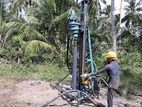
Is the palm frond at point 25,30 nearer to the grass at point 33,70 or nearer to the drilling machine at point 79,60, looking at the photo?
the grass at point 33,70

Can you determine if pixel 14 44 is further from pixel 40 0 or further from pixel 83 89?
pixel 83 89

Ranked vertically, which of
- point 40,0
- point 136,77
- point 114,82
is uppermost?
point 40,0

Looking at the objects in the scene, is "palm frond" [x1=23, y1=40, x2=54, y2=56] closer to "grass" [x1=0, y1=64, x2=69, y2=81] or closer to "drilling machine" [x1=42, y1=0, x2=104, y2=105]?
"grass" [x1=0, y1=64, x2=69, y2=81]

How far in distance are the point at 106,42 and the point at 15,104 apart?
48.3 ft

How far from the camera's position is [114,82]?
8.45 m

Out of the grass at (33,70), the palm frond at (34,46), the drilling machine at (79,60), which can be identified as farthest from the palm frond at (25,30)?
the drilling machine at (79,60)

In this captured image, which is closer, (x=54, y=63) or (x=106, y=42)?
(x=54, y=63)

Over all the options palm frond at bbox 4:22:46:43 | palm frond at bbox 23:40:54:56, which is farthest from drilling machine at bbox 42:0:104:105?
palm frond at bbox 4:22:46:43

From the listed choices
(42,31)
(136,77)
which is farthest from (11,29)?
(136,77)

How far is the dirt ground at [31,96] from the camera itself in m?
9.40

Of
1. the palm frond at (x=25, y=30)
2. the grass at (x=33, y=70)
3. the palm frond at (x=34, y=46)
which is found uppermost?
the palm frond at (x=25, y=30)

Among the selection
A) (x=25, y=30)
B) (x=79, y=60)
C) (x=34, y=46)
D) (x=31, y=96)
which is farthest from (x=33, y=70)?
(x=79, y=60)

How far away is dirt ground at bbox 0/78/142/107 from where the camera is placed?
30.8ft

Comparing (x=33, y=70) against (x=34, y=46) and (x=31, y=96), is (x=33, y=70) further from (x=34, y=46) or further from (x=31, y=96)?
(x=31, y=96)
